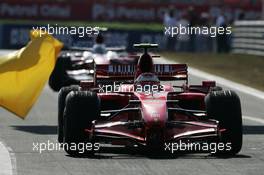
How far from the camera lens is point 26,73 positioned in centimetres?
1745

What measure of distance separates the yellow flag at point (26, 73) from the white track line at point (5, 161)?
10.7 feet

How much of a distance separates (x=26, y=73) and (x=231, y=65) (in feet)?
62.5

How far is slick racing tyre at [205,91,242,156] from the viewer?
1258cm

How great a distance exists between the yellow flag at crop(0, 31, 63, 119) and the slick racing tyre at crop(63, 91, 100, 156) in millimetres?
4266

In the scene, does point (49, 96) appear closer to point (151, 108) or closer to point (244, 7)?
point (151, 108)

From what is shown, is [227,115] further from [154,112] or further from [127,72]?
[127,72]
